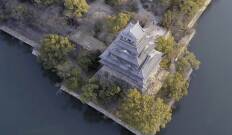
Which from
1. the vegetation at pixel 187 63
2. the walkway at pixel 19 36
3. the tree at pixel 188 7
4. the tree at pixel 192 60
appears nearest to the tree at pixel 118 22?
the tree at pixel 188 7

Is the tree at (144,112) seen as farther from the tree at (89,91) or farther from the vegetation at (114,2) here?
the vegetation at (114,2)

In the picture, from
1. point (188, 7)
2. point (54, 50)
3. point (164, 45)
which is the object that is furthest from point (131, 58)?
point (188, 7)

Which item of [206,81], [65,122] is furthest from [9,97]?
[206,81]

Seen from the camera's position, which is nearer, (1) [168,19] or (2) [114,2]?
(1) [168,19]

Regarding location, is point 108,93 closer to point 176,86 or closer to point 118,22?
point 176,86

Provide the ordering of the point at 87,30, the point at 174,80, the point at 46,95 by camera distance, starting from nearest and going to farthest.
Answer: the point at 174,80 < the point at 46,95 < the point at 87,30

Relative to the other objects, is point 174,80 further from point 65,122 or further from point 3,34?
point 3,34

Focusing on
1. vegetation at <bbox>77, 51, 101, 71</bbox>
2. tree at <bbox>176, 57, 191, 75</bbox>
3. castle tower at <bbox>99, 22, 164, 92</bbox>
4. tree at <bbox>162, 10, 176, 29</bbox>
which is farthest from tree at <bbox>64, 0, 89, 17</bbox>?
tree at <bbox>176, 57, 191, 75</bbox>

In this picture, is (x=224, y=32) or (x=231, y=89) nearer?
(x=231, y=89)
